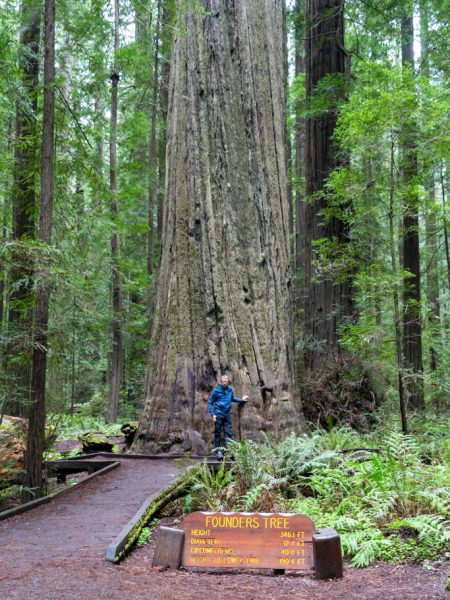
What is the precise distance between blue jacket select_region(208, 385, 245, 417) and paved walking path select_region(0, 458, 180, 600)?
1.02 m

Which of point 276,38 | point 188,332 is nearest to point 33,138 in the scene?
point 188,332

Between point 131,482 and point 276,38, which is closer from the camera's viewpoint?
point 131,482

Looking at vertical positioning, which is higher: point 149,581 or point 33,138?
point 33,138

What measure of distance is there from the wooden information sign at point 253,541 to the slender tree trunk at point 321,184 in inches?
333

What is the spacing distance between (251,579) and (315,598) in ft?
2.16

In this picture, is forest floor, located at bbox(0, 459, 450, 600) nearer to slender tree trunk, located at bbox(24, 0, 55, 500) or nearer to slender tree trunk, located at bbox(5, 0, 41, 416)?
slender tree trunk, located at bbox(24, 0, 55, 500)

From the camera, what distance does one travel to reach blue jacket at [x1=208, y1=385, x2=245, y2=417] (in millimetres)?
8797

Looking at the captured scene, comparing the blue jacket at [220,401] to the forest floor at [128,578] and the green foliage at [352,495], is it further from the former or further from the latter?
the forest floor at [128,578]

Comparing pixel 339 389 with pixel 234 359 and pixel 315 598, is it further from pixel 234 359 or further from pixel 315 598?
pixel 315 598

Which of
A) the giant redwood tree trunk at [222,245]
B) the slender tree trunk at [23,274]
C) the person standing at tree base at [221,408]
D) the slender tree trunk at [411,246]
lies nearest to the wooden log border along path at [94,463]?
the giant redwood tree trunk at [222,245]

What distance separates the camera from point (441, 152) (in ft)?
33.9

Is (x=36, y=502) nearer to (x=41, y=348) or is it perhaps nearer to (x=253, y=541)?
(x=41, y=348)

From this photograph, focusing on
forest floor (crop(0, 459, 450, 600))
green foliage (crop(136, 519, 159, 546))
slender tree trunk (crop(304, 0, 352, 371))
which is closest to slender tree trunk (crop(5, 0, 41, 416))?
forest floor (crop(0, 459, 450, 600))

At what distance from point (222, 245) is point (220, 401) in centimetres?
264
